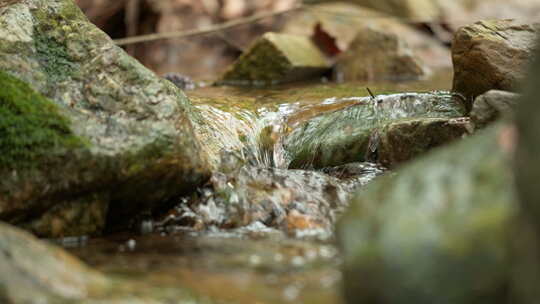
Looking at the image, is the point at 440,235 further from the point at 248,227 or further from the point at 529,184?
the point at 248,227

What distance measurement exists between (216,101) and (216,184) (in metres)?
2.62

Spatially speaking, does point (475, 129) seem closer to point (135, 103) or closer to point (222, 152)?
point (222, 152)

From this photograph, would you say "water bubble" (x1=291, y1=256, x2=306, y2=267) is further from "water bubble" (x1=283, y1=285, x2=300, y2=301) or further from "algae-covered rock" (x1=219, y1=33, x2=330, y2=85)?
"algae-covered rock" (x1=219, y1=33, x2=330, y2=85)

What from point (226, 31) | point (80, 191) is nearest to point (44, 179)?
point (80, 191)

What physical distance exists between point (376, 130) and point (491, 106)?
154cm

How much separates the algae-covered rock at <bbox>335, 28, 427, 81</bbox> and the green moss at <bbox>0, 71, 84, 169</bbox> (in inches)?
279

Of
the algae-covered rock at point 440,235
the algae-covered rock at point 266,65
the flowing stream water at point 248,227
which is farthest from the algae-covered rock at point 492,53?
the algae-covered rock at point 266,65

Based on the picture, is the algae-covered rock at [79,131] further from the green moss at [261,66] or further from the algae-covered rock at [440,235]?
the green moss at [261,66]

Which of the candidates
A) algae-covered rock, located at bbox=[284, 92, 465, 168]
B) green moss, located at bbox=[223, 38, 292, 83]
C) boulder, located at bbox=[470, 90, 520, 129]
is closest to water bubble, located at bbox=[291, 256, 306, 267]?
boulder, located at bbox=[470, 90, 520, 129]

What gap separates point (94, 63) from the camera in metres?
4.89

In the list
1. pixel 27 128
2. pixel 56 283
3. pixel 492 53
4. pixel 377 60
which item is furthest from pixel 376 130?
pixel 377 60

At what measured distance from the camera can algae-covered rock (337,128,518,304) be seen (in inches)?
100

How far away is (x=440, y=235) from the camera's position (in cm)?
261

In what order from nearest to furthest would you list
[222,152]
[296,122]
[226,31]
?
1. [222,152]
2. [296,122]
3. [226,31]
